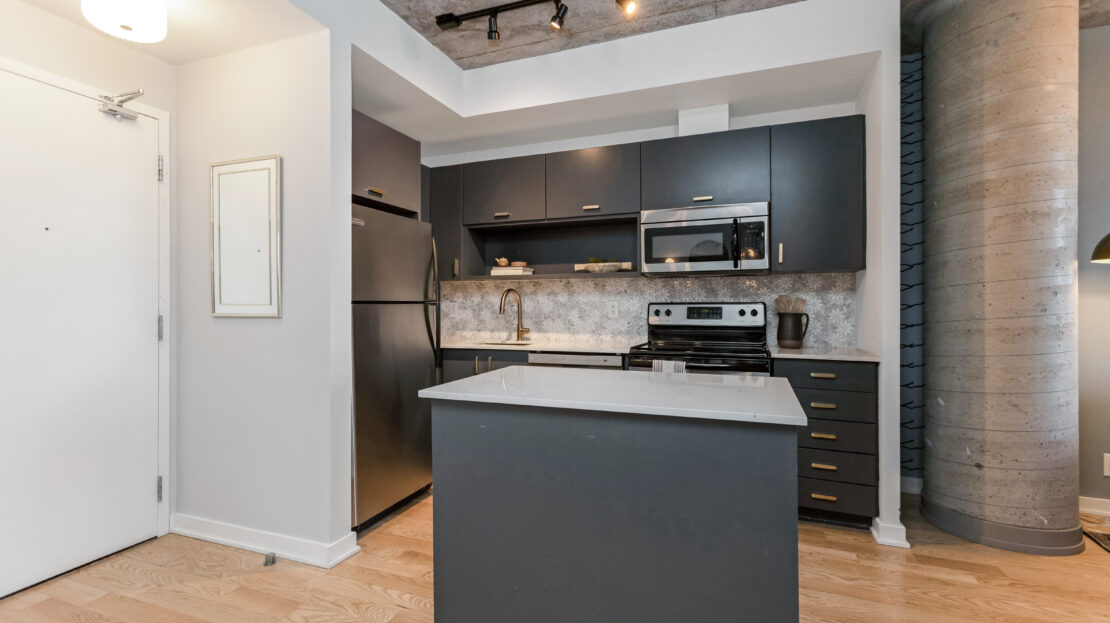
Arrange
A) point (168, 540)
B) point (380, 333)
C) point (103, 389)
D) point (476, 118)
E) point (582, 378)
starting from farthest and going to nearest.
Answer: point (476, 118)
point (380, 333)
point (168, 540)
point (103, 389)
point (582, 378)

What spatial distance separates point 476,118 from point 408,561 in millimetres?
2668

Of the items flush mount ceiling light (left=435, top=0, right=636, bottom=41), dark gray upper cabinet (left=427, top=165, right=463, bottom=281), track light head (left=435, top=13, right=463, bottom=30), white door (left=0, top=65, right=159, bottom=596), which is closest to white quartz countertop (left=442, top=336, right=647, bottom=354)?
dark gray upper cabinet (left=427, top=165, right=463, bottom=281)

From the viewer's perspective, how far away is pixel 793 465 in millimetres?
1300

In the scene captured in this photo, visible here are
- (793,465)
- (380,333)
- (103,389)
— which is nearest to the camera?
(793,465)

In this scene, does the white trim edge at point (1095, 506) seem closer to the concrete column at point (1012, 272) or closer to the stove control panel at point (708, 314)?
the concrete column at point (1012, 272)

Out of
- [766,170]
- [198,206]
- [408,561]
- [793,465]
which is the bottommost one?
[408,561]

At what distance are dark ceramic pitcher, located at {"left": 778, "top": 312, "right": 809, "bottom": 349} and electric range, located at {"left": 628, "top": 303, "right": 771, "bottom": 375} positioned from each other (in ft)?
0.34

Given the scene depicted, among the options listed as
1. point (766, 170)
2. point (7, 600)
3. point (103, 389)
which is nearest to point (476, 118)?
point (766, 170)

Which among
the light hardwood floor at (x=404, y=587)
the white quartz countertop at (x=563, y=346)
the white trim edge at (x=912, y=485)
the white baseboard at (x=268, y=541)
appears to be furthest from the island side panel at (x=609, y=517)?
the white trim edge at (x=912, y=485)

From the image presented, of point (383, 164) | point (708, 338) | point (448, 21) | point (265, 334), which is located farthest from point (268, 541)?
point (448, 21)

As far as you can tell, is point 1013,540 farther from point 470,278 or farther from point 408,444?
point 470,278

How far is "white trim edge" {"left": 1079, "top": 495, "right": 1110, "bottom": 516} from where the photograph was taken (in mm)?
2805

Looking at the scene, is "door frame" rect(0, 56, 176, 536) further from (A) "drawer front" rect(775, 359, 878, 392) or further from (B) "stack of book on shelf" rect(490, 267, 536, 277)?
(A) "drawer front" rect(775, 359, 878, 392)

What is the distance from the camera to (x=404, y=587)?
7.09ft
